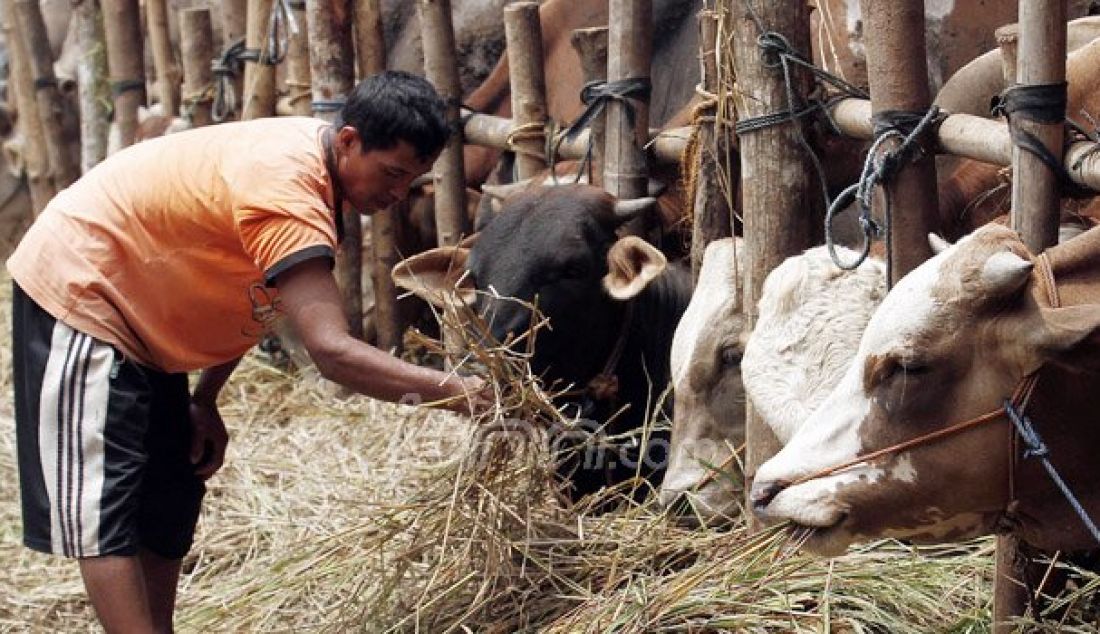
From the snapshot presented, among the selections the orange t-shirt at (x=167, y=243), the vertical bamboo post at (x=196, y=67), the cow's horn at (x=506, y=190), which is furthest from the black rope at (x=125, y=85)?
the orange t-shirt at (x=167, y=243)

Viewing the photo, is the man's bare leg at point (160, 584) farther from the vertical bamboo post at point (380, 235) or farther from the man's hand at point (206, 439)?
the vertical bamboo post at point (380, 235)

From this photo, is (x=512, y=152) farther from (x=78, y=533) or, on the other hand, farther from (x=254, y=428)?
(x=78, y=533)

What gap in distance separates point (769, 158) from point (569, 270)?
109 cm

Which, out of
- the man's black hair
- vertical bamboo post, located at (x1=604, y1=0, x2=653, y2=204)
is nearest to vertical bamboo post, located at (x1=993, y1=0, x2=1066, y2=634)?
the man's black hair

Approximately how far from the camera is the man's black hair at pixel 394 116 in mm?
4082

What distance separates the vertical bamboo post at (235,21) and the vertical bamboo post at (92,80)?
1.83 meters

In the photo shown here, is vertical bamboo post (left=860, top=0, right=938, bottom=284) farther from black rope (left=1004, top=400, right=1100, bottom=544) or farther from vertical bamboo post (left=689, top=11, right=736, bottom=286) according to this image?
black rope (left=1004, top=400, right=1100, bottom=544)

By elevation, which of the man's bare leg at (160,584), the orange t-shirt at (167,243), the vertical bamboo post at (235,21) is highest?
the vertical bamboo post at (235,21)

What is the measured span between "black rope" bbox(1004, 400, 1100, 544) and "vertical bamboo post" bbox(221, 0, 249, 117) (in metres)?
5.57

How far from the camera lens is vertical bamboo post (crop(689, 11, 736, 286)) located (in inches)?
198

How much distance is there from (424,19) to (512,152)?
66cm

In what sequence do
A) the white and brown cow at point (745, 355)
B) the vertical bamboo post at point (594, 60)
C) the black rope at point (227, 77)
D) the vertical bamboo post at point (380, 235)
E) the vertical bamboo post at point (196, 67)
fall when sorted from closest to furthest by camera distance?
the white and brown cow at point (745, 355)
the vertical bamboo post at point (594, 60)
the vertical bamboo post at point (380, 235)
the black rope at point (227, 77)
the vertical bamboo post at point (196, 67)

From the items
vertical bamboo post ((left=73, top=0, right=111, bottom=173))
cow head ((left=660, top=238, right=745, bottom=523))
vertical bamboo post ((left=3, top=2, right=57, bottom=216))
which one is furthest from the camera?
vertical bamboo post ((left=3, top=2, right=57, bottom=216))

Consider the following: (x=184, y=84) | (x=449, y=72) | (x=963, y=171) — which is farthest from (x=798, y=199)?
(x=184, y=84)
